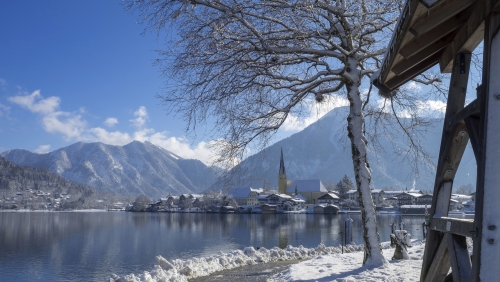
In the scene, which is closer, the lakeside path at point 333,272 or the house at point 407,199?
the lakeside path at point 333,272

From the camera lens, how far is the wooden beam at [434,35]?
4.42 m

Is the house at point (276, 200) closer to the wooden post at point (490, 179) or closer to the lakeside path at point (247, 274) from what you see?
the lakeside path at point (247, 274)

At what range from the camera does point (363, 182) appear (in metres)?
9.48

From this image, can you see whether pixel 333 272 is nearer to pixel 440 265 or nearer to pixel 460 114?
pixel 440 265

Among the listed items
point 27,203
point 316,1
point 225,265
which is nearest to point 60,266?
point 225,265

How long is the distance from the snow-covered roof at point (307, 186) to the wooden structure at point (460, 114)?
149128 mm

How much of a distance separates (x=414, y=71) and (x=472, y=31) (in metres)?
1.82

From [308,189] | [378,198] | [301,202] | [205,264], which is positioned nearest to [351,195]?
[378,198]

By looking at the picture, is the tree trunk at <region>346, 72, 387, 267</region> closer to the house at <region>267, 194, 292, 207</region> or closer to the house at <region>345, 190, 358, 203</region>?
the house at <region>267, 194, 292, 207</region>

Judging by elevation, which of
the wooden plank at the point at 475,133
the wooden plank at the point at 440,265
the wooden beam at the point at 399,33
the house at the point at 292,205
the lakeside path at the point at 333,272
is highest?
the wooden beam at the point at 399,33

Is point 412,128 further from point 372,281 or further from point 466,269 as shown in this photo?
point 466,269

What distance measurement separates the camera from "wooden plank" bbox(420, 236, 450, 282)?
15.5ft

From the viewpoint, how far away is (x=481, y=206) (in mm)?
3406

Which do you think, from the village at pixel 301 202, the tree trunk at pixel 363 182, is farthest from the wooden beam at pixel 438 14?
the village at pixel 301 202
